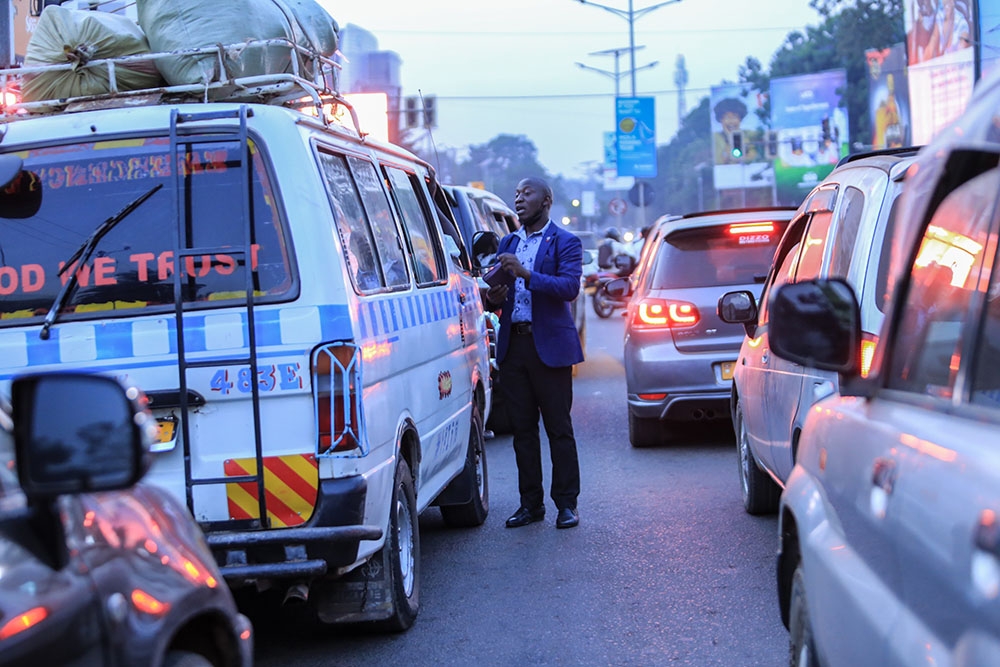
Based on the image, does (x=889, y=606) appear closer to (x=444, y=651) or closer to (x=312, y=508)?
(x=312, y=508)

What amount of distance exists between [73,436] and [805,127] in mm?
83098

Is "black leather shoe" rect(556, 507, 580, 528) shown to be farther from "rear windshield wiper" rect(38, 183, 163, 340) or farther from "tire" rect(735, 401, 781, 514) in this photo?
"rear windshield wiper" rect(38, 183, 163, 340)

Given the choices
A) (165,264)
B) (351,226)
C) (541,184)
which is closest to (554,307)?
(541,184)

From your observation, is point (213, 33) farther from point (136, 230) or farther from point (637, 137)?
point (637, 137)

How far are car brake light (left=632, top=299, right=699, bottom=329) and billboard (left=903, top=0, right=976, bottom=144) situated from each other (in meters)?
23.7

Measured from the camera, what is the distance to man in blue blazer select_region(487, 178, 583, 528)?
7508mm

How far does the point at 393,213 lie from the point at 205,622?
348cm

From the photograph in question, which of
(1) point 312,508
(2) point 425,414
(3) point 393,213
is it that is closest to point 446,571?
(2) point 425,414

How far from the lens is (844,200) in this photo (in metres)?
5.79

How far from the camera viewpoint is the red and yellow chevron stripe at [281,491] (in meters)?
4.53

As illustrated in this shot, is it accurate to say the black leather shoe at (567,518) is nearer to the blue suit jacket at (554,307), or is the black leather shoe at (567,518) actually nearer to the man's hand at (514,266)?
the blue suit jacket at (554,307)

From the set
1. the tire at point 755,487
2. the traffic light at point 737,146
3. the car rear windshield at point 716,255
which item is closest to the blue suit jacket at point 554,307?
the tire at point 755,487

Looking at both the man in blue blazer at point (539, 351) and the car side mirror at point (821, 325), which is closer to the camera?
the car side mirror at point (821, 325)

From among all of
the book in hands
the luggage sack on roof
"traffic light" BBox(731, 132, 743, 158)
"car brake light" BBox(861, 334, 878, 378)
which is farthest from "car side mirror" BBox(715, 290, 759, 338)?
"traffic light" BBox(731, 132, 743, 158)
